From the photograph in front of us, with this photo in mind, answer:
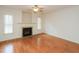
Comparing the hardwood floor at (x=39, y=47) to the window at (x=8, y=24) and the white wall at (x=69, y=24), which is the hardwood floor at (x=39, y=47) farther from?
the window at (x=8, y=24)

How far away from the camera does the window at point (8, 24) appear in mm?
6103

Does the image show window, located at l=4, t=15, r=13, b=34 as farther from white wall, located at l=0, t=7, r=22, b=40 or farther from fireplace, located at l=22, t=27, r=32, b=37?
fireplace, located at l=22, t=27, r=32, b=37

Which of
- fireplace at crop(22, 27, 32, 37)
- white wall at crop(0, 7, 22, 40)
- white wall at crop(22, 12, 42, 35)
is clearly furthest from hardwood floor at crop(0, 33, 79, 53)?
white wall at crop(22, 12, 42, 35)

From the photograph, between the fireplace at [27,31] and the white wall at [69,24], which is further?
the fireplace at [27,31]

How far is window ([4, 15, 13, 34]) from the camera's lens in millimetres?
6103

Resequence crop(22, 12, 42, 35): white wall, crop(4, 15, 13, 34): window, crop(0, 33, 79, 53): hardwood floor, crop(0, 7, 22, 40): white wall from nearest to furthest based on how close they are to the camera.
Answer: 1. crop(0, 33, 79, 53): hardwood floor
2. crop(0, 7, 22, 40): white wall
3. crop(4, 15, 13, 34): window
4. crop(22, 12, 42, 35): white wall

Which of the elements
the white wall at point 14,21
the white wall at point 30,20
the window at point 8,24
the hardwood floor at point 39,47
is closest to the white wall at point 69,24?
the hardwood floor at point 39,47

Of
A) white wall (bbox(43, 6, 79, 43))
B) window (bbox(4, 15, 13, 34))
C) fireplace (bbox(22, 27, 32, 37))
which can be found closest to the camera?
white wall (bbox(43, 6, 79, 43))

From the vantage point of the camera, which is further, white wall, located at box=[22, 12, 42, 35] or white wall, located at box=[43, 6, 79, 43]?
white wall, located at box=[22, 12, 42, 35]

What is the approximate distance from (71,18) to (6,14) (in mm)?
4052

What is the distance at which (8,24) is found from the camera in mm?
6320

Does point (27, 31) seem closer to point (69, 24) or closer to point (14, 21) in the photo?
point (14, 21)

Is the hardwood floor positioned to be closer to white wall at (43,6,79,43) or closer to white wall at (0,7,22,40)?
white wall at (43,6,79,43)

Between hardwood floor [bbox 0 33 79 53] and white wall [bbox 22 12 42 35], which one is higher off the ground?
white wall [bbox 22 12 42 35]
